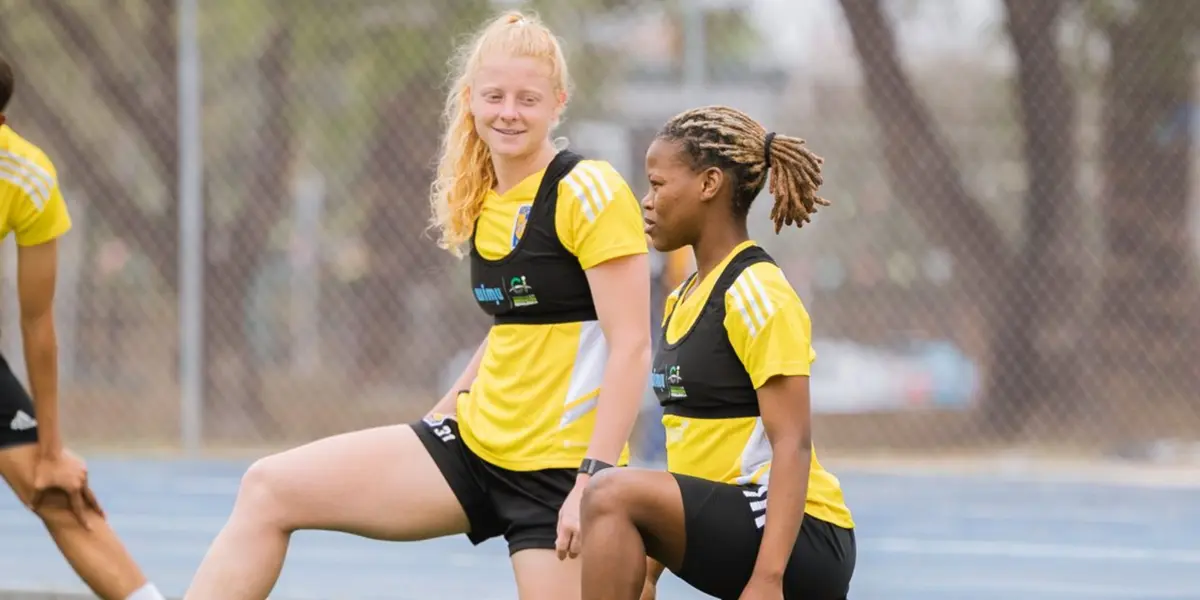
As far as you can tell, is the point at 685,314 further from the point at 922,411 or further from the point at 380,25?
the point at 380,25

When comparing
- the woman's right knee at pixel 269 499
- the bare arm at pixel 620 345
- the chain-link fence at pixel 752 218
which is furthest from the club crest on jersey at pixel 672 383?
the chain-link fence at pixel 752 218

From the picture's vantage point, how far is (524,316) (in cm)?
424

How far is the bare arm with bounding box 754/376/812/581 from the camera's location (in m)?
3.53

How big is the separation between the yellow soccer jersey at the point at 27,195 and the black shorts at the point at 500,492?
52.8 inches

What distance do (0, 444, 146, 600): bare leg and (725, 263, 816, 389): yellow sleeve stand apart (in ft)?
7.42

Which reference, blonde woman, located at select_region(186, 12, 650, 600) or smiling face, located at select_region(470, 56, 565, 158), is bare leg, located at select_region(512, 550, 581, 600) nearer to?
blonde woman, located at select_region(186, 12, 650, 600)

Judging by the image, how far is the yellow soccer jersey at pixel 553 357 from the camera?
412 centimetres

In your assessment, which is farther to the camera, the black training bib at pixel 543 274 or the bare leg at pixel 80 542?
the bare leg at pixel 80 542

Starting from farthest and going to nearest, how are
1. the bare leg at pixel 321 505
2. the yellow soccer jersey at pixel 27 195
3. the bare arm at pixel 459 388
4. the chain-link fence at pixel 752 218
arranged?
the chain-link fence at pixel 752 218, the yellow soccer jersey at pixel 27 195, the bare arm at pixel 459 388, the bare leg at pixel 321 505

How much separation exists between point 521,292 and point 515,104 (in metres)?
0.43

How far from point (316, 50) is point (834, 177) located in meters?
3.65

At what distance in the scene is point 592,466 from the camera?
13.0 ft

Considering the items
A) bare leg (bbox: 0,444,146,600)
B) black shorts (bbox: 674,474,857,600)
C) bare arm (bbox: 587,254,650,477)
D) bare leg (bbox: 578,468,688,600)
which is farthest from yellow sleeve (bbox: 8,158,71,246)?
black shorts (bbox: 674,474,857,600)

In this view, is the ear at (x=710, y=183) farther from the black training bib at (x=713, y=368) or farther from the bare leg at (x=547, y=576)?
the bare leg at (x=547, y=576)
